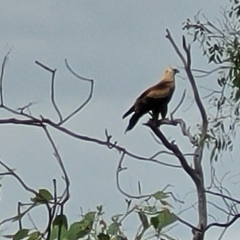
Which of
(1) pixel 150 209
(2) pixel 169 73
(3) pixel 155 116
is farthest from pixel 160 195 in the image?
(2) pixel 169 73

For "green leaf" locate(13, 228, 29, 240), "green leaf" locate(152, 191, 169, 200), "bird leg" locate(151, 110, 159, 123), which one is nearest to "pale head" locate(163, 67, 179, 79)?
"bird leg" locate(151, 110, 159, 123)

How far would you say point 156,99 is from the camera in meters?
4.06

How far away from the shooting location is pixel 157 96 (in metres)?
4.11

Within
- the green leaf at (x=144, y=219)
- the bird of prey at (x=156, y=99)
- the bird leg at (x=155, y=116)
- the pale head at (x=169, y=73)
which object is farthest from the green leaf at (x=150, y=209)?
the pale head at (x=169, y=73)

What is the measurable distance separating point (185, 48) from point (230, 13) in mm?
3701

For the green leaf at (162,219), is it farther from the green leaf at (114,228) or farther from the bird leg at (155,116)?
the bird leg at (155,116)

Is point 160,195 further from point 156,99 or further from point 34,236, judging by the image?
point 156,99

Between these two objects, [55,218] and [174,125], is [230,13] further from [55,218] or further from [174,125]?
[55,218]

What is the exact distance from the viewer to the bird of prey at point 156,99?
369 cm

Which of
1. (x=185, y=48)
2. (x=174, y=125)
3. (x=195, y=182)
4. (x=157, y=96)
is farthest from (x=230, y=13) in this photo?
(x=195, y=182)

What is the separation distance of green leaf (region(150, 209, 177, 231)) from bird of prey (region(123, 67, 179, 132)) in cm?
212

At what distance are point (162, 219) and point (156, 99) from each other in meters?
2.75

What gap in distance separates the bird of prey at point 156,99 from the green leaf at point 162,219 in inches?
83.4

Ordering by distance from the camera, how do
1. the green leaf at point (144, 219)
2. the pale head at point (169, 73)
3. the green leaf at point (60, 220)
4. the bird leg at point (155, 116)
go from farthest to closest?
the pale head at point (169, 73) → the bird leg at point (155, 116) → the green leaf at point (144, 219) → the green leaf at point (60, 220)
